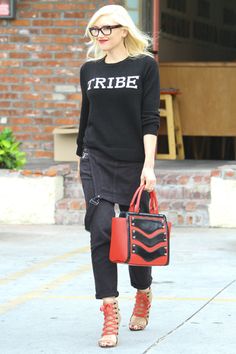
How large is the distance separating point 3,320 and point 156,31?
25.1ft

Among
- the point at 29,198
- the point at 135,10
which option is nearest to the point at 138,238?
the point at 29,198

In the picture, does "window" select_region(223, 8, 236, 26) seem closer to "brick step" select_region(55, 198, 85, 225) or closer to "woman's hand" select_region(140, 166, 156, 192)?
"brick step" select_region(55, 198, 85, 225)

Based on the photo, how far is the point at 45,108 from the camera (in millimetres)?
13844

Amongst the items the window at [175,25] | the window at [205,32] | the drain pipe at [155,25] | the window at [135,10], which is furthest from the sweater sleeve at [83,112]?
the window at [205,32]

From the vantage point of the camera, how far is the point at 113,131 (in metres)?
6.11

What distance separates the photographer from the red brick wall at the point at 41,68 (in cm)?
1375

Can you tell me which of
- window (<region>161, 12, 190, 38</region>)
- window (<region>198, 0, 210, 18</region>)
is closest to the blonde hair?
window (<region>161, 12, 190, 38</region>)

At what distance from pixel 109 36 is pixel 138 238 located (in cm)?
109

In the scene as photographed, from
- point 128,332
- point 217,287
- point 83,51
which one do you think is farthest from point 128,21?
point 83,51

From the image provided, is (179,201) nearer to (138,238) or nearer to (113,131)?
(113,131)

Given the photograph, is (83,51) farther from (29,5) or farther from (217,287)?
(217,287)

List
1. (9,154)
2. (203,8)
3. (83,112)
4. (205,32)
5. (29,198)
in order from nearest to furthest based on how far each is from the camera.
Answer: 1. (83,112)
2. (29,198)
3. (9,154)
4. (203,8)
5. (205,32)

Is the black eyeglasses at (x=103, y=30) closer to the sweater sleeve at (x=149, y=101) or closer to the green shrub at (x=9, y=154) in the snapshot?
the sweater sleeve at (x=149, y=101)

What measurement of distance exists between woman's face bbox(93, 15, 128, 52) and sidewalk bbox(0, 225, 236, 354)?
1592mm
